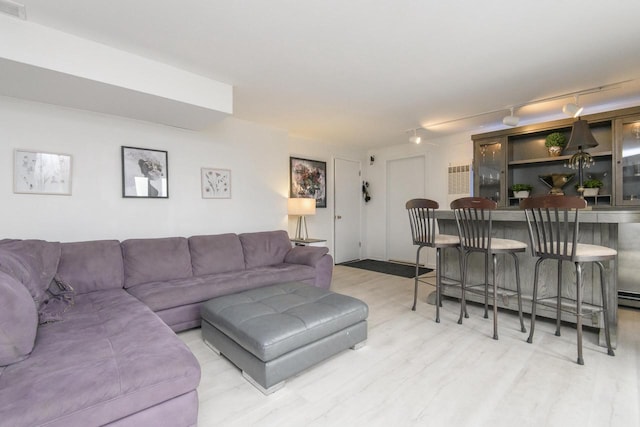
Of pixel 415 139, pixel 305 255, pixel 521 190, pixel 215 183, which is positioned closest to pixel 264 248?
pixel 305 255

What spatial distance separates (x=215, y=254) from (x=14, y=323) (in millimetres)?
2001

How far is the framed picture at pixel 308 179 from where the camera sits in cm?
495

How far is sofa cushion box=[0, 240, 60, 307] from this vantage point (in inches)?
64.7

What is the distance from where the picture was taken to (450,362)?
203 cm

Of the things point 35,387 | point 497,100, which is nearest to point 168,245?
point 35,387

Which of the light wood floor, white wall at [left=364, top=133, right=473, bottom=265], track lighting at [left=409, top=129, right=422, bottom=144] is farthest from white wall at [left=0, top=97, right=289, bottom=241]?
white wall at [left=364, top=133, right=473, bottom=265]

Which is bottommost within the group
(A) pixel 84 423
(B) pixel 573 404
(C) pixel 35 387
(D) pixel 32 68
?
(B) pixel 573 404

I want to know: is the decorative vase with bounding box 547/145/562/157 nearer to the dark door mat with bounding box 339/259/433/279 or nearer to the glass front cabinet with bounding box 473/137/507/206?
the glass front cabinet with bounding box 473/137/507/206

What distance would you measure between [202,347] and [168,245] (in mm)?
1230

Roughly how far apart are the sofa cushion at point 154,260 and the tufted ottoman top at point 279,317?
0.93 m

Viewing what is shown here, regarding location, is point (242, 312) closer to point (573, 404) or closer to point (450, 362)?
point (450, 362)

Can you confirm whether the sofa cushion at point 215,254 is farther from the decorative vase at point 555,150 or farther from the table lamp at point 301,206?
the decorative vase at point 555,150

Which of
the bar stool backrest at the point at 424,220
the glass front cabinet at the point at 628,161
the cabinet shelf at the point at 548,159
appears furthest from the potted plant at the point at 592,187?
the bar stool backrest at the point at 424,220

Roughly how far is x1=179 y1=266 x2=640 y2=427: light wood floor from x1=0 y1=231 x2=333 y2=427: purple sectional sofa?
37 cm
